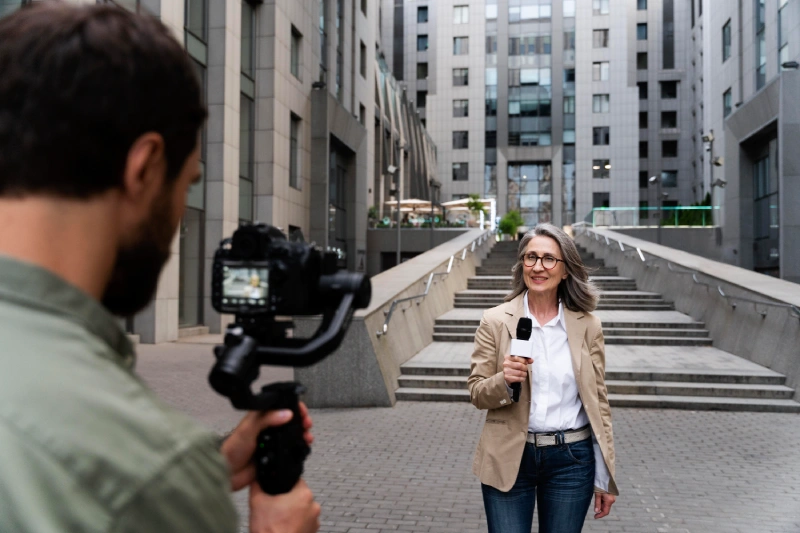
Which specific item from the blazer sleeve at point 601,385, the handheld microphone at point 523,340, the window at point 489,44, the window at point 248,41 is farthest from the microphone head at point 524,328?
the window at point 489,44

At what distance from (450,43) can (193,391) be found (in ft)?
204

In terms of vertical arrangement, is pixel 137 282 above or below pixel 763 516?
above

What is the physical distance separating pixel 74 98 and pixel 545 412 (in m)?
2.95

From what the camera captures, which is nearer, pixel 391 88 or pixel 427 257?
pixel 427 257

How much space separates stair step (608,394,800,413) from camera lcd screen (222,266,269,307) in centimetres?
970

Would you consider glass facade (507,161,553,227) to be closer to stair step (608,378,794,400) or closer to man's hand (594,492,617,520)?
stair step (608,378,794,400)

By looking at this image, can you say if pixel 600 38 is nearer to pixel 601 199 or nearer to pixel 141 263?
pixel 601 199

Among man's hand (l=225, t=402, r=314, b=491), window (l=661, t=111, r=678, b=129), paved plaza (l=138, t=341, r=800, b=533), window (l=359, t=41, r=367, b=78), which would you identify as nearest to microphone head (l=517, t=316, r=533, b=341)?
man's hand (l=225, t=402, r=314, b=491)

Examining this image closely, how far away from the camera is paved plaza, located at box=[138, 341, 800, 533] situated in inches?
236

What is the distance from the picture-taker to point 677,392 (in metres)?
10.9

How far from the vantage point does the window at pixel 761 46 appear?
3028 centimetres

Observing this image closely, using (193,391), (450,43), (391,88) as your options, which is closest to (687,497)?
(193,391)

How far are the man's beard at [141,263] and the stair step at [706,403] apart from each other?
10.1 metres

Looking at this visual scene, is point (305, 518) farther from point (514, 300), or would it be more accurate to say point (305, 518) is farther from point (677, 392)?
point (677, 392)
